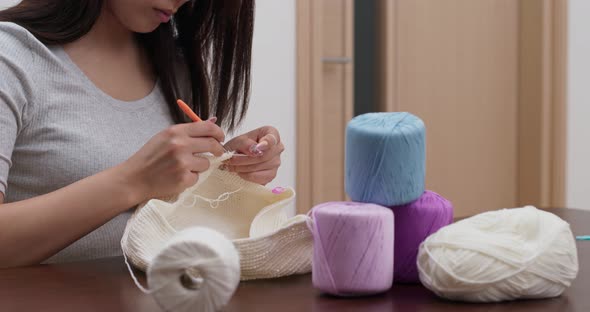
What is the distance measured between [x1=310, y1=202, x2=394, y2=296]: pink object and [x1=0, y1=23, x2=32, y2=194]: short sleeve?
0.48 metres

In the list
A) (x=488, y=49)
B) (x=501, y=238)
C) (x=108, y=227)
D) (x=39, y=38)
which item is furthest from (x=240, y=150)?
(x=488, y=49)

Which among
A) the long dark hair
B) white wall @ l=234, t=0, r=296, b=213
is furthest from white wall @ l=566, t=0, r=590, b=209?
the long dark hair

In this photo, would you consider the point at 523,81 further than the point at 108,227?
Yes

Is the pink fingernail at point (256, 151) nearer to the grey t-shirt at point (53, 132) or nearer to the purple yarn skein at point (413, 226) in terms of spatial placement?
the grey t-shirt at point (53, 132)

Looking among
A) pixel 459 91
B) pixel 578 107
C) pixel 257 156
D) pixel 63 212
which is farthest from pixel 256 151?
pixel 578 107

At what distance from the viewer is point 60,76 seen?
1109 mm

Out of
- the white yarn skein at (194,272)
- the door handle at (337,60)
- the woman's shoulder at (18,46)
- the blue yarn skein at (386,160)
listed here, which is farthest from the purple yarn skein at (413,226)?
the door handle at (337,60)

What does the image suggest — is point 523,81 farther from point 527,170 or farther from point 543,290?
point 543,290

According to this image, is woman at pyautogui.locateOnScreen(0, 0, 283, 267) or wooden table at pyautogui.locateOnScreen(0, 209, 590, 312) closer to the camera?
wooden table at pyautogui.locateOnScreen(0, 209, 590, 312)

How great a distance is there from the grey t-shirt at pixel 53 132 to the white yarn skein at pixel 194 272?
1.74 ft

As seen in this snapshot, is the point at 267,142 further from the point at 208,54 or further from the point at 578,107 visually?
the point at 578,107

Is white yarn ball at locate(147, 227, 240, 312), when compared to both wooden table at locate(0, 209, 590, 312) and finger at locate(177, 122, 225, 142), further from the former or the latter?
finger at locate(177, 122, 225, 142)

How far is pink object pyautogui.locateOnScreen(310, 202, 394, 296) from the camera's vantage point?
0.64m

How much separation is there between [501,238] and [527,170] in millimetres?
2555
